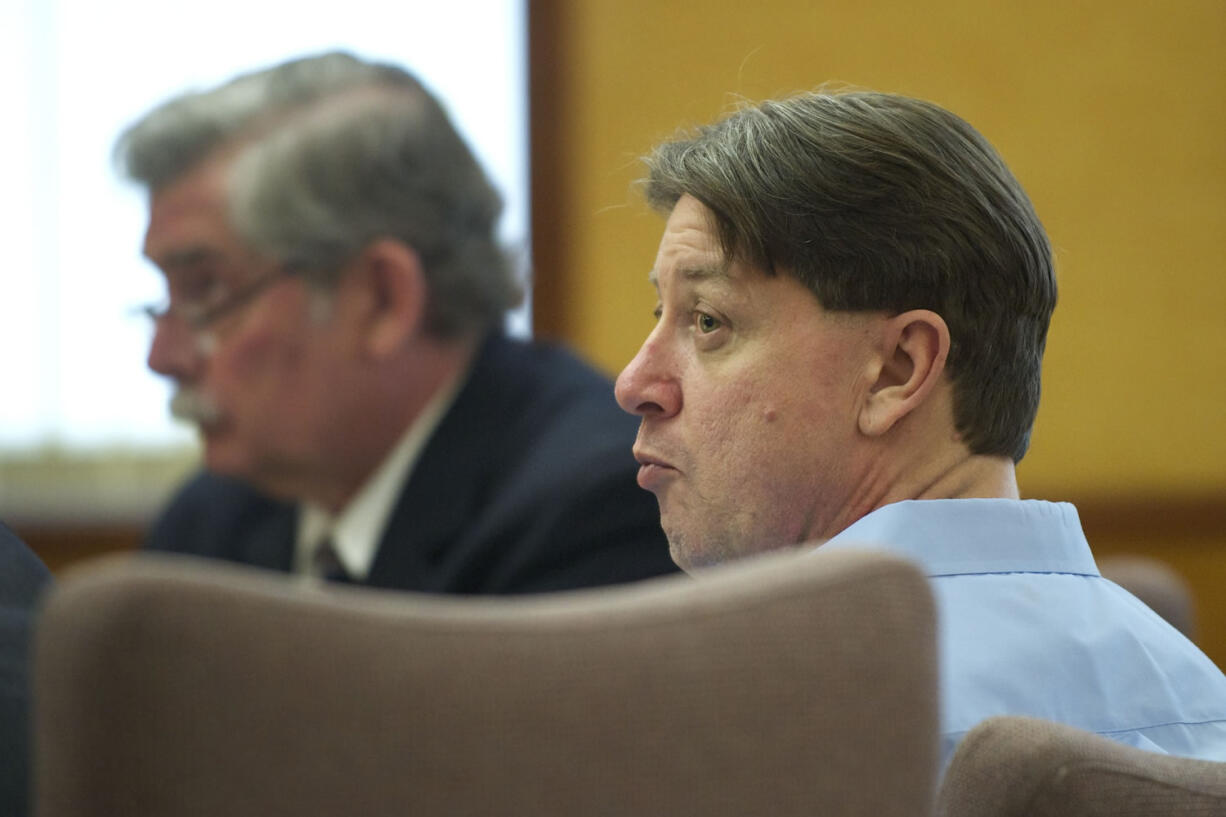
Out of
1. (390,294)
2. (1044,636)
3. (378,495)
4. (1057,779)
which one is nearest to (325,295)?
(390,294)

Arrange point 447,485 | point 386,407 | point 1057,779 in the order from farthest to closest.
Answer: point 386,407
point 447,485
point 1057,779

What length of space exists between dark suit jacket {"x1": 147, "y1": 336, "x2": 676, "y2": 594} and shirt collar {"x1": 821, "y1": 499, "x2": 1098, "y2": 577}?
78 centimetres

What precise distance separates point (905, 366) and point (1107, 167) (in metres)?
3.02

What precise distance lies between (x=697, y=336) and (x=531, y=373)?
1.05m

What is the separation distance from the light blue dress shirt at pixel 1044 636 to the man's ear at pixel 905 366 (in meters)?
0.10

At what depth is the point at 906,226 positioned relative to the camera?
1.14 metres

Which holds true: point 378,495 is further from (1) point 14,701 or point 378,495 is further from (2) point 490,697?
(2) point 490,697

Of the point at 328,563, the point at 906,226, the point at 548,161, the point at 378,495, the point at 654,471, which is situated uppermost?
the point at 906,226

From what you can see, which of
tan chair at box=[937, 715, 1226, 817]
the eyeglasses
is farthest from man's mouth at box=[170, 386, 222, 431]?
tan chair at box=[937, 715, 1226, 817]

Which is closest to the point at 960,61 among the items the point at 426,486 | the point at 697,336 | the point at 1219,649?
the point at 1219,649

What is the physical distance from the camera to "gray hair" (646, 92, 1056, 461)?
1.14 metres

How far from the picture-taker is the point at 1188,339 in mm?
3881

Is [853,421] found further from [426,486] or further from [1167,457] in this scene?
[1167,457]

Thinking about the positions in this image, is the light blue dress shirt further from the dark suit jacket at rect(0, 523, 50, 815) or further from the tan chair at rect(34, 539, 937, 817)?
the dark suit jacket at rect(0, 523, 50, 815)
